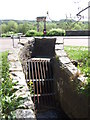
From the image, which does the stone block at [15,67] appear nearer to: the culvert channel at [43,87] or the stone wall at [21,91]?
the stone wall at [21,91]

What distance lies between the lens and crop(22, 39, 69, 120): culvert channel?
805cm

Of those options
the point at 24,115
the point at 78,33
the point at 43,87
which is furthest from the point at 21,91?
the point at 78,33

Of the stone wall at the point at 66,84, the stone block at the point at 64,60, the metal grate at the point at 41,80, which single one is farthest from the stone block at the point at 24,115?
the metal grate at the point at 41,80

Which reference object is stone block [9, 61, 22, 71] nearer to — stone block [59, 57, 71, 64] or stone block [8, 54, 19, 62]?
stone block [8, 54, 19, 62]

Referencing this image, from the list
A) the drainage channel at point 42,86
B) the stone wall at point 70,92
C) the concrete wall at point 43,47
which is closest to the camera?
the stone wall at point 70,92

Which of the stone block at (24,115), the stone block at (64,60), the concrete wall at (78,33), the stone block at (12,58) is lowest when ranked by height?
the stone block at (24,115)

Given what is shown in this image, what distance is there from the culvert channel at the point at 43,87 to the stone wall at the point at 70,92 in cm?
29

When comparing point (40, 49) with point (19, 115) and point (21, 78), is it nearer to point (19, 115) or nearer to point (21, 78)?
point (21, 78)

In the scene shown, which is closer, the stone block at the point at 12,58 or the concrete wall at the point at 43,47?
the stone block at the point at 12,58

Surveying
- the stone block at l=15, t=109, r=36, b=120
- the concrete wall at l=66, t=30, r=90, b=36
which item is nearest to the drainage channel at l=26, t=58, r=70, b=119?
the stone block at l=15, t=109, r=36, b=120

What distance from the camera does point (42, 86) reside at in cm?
908

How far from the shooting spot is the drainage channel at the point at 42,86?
819cm

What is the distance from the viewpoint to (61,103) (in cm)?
799

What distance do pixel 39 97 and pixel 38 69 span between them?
4.48 ft
